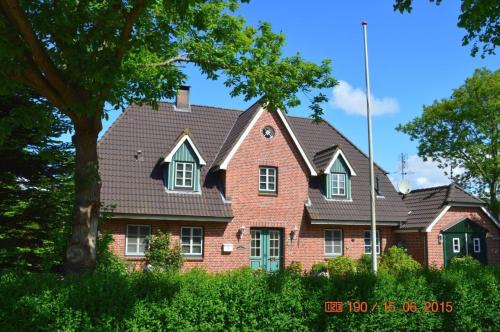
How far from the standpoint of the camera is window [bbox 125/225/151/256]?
18.8 m

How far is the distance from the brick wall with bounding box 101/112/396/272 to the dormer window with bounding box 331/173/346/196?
1706 millimetres

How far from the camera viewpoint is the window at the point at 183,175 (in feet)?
66.9

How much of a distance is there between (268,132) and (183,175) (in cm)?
480

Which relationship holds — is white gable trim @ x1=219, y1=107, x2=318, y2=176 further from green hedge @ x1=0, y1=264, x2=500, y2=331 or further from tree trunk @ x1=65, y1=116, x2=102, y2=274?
green hedge @ x1=0, y1=264, x2=500, y2=331

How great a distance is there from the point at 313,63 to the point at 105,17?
5.47 meters

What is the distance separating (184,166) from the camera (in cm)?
2052

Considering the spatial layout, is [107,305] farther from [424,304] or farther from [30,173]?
[30,173]

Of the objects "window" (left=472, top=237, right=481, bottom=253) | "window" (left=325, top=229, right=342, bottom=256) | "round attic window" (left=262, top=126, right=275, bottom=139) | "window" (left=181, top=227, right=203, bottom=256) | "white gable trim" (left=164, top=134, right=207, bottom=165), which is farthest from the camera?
"window" (left=472, top=237, right=481, bottom=253)

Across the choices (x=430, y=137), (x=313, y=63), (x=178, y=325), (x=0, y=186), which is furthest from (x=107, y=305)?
(x=430, y=137)

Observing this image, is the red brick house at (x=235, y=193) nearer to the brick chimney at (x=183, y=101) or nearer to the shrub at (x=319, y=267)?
the brick chimney at (x=183, y=101)

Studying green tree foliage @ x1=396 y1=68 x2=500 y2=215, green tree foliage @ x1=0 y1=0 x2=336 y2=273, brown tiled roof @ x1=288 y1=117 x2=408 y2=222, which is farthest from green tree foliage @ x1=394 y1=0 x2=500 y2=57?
green tree foliage @ x1=396 y1=68 x2=500 y2=215

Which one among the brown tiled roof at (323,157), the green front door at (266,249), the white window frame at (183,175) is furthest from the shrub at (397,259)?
the white window frame at (183,175)

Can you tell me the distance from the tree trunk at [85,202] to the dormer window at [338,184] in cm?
1608

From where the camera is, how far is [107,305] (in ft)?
23.8
